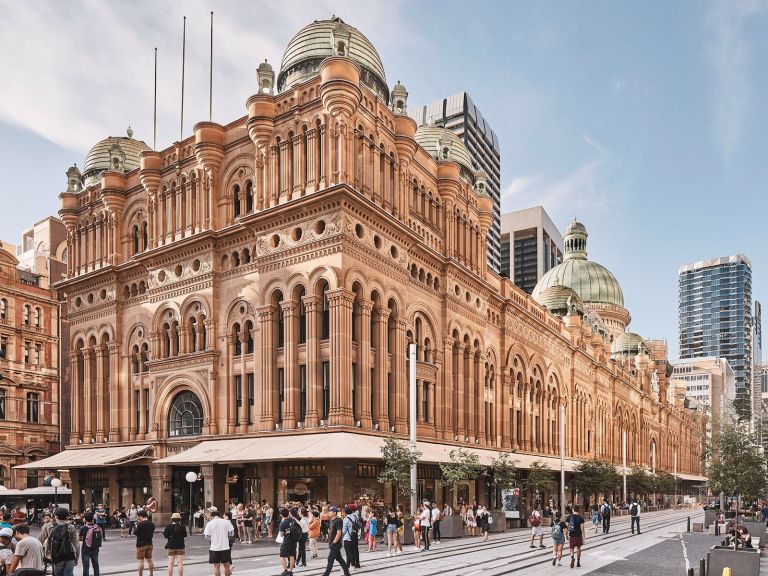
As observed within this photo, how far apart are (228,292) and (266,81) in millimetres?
12550

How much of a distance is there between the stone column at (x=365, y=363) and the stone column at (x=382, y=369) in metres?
0.83

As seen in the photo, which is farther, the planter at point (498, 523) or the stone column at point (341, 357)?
the planter at point (498, 523)

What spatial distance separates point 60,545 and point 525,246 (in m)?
186

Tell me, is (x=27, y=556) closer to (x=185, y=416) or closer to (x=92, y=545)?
(x=92, y=545)

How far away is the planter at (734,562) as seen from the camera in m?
21.5

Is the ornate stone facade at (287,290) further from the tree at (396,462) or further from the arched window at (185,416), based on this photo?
the tree at (396,462)

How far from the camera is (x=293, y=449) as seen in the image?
38.2m

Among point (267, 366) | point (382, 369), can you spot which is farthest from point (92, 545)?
point (382, 369)

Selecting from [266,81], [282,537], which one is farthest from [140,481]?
[282,537]

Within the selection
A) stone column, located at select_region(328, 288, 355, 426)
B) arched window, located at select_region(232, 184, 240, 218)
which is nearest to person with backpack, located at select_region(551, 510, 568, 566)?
stone column, located at select_region(328, 288, 355, 426)

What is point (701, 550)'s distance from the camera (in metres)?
34.8

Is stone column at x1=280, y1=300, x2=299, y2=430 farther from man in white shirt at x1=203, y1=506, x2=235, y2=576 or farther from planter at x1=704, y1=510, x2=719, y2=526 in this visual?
planter at x1=704, y1=510, x2=719, y2=526

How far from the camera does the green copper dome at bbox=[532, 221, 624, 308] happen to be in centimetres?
12538

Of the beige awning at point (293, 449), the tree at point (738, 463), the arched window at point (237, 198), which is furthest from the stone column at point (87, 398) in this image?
the tree at point (738, 463)
